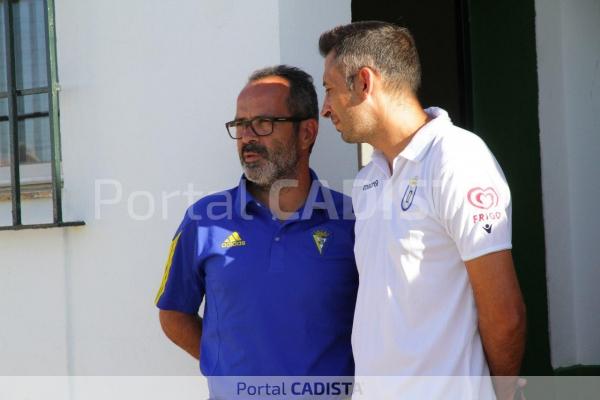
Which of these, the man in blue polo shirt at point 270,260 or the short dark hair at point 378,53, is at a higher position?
the short dark hair at point 378,53

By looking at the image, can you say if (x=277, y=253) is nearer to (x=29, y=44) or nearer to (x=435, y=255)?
(x=435, y=255)

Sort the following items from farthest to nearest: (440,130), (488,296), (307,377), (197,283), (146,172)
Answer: (146,172) < (197,283) < (307,377) < (440,130) < (488,296)

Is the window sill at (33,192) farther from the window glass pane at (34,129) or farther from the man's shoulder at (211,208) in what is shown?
the man's shoulder at (211,208)

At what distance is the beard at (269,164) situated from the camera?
294 centimetres

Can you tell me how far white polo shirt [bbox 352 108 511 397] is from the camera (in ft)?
7.76

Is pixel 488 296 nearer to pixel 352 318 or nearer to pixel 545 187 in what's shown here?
pixel 352 318

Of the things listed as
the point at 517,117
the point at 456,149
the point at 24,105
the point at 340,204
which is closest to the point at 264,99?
the point at 340,204

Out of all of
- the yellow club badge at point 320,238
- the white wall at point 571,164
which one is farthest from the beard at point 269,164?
the white wall at point 571,164

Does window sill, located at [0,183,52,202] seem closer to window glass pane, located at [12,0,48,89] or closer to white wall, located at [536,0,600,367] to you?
window glass pane, located at [12,0,48,89]

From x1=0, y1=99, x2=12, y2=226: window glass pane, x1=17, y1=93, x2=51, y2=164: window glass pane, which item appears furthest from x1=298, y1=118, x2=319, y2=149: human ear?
x1=0, y1=99, x2=12, y2=226: window glass pane

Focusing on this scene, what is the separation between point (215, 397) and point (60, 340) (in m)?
1.27

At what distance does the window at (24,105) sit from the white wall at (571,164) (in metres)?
2.28

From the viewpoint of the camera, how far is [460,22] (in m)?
4.39

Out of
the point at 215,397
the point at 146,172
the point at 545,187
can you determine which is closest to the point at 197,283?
the point at 215,397
